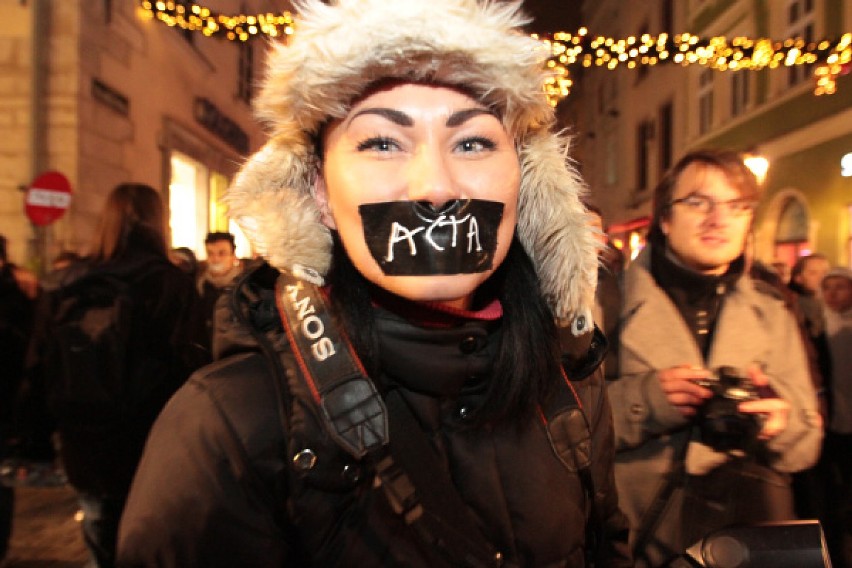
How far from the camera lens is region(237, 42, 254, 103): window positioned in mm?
15901

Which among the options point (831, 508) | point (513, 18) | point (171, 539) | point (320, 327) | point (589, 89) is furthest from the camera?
point (589, 89)

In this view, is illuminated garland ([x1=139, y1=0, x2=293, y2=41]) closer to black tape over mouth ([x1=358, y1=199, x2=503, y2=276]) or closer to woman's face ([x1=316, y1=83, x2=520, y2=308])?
woman's face ([x1=316, y1=83, x2=520, y2=308])

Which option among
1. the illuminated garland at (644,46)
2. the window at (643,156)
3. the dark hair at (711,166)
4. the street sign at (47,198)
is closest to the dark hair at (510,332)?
the dark hair at (711,166)

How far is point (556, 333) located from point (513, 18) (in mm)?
678

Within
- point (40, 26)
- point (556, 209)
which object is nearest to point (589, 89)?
point (40, 26)

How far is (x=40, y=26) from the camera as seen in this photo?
8.38m

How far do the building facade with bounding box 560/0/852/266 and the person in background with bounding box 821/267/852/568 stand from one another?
1182 millimetres

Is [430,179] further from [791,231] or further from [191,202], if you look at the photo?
[191,202]

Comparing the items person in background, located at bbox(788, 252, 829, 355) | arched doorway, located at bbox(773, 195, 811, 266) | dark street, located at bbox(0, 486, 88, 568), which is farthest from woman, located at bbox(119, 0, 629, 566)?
arched doorway, located at bbox(773, 195, 811, 266)

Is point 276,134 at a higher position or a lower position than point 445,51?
lower

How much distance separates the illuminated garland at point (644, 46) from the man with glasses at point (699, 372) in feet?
12.7

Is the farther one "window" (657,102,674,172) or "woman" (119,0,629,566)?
"window" (657,102,674,172)

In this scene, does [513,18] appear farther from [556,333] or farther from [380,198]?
[556,333]

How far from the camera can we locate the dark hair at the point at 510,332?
4.05 feet
